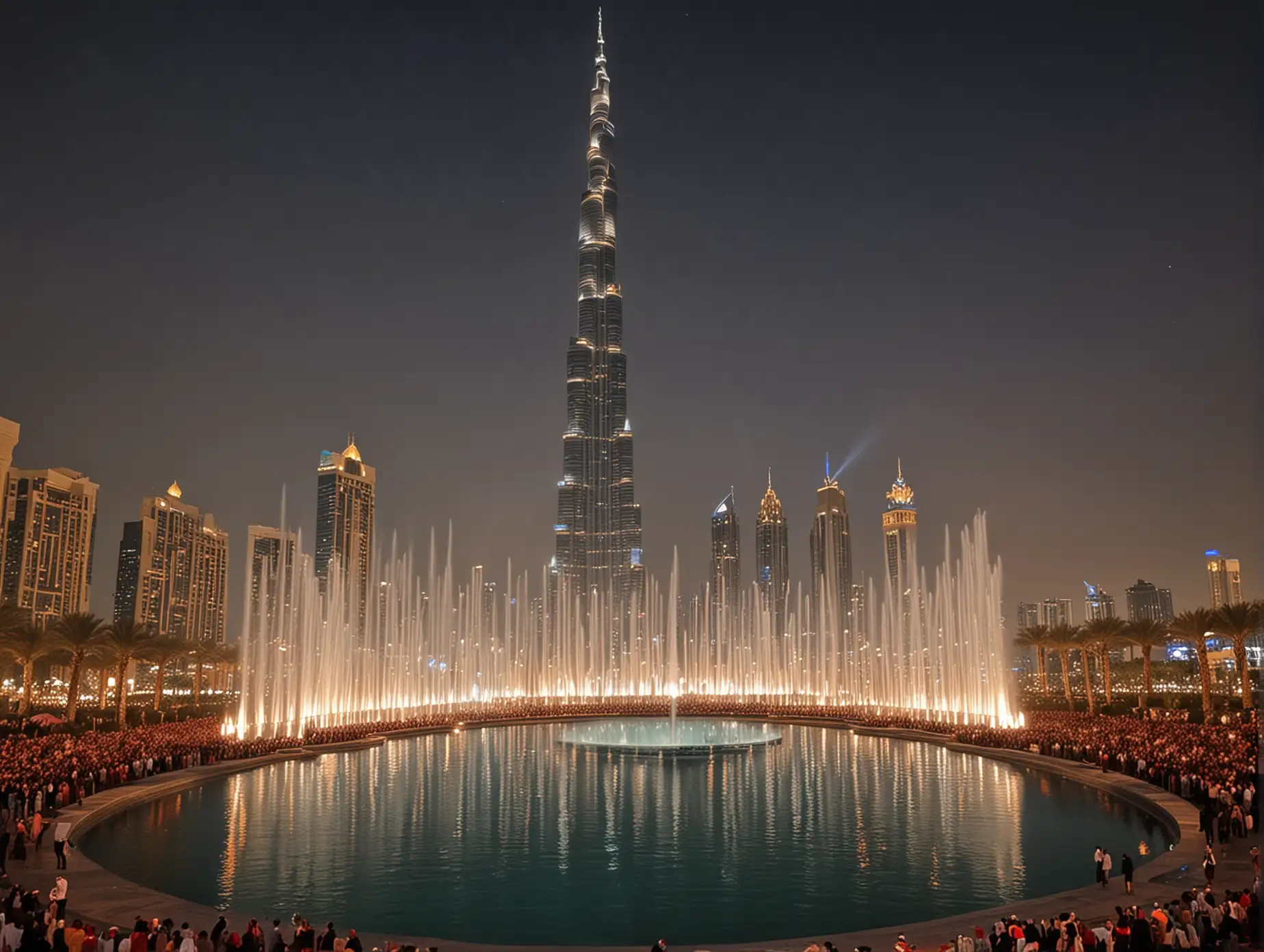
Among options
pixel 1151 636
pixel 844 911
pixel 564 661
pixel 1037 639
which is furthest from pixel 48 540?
pixel 844 911

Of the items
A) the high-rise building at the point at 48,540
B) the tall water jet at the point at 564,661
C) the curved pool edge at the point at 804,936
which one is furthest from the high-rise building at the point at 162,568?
the curved pool edge at the point at 804,936

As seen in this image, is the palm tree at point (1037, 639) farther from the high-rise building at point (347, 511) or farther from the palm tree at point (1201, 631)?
the high-rise building at point (347, 511)

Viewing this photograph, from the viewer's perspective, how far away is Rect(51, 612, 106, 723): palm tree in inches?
1923

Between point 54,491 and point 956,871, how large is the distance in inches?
6823

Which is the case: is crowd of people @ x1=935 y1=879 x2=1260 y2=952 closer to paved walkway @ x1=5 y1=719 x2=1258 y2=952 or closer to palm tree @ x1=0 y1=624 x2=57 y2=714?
paved walkway @ x1=5 y1=719 x2=1258 y2=952

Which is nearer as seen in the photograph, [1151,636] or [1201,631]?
[1201,631]

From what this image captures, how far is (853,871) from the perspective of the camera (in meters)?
20.6

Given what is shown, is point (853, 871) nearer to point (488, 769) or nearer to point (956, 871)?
point (956, 871)

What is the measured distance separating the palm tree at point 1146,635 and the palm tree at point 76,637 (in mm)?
62801

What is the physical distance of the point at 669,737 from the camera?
50.8 m

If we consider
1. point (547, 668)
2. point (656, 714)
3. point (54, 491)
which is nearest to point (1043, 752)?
point (656, 714)

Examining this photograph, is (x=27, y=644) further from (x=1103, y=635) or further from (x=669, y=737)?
(x=1103, y=635)

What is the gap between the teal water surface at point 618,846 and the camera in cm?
1772

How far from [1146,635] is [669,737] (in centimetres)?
3169
